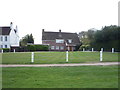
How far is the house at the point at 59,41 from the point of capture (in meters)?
73.7

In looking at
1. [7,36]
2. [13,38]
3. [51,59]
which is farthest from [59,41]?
[51,59]

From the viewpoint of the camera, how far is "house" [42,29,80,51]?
73688mm

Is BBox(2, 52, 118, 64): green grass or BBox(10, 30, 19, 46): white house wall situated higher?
BBox(10, 30, 19, 46): white house wall

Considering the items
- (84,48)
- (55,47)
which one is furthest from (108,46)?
(55,47)

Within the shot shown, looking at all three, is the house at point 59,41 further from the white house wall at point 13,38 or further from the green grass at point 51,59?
the green grass at point 51,59

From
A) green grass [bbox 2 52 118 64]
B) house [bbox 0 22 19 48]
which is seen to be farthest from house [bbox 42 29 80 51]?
green grass [bbox 2 52 118 64]

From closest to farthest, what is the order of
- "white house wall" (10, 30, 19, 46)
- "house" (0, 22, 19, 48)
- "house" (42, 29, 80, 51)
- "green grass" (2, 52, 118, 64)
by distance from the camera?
"green grass" (2, 52, 118, 64) → "house" (0, 22, 19, 48) → "white house wall" (10, 30, 19, 46) → "house" (42, 29, 80, 51)

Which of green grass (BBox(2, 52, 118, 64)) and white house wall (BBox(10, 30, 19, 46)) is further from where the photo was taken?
white house wall (BBox(10, 30, 19, 46))

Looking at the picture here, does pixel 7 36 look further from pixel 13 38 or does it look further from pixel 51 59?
pixel 51 59

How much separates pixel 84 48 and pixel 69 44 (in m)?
18.2

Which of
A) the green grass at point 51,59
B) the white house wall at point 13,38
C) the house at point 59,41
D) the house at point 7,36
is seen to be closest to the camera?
the green grass at point 51,59

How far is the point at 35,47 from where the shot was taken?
184 ft

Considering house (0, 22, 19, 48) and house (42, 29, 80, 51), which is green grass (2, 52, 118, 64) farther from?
house (42, 29, 80, 51)

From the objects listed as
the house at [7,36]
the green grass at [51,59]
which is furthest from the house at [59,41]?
the green grass at [51,59]
